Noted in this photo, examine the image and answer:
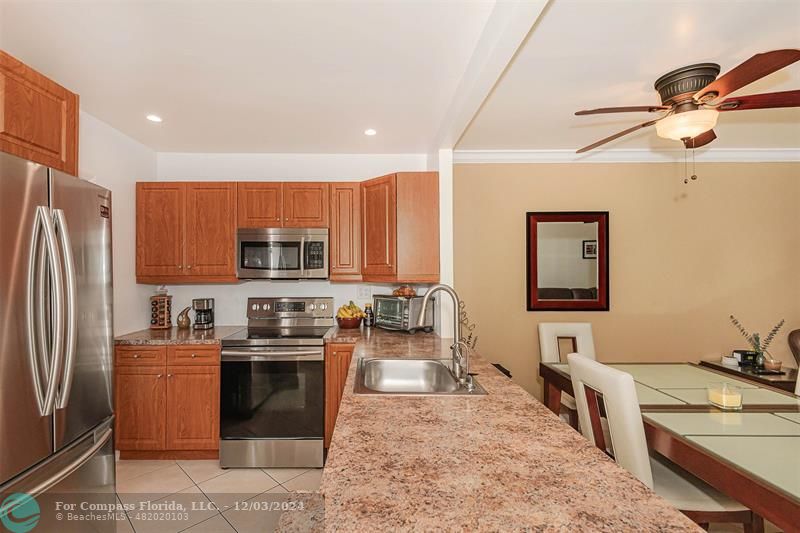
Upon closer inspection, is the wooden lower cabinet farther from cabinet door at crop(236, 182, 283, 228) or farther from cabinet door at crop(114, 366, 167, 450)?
cabinet door at crop(236, 182, 283, 228)

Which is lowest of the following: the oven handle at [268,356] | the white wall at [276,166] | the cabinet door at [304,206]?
the oven handle at [268,356]

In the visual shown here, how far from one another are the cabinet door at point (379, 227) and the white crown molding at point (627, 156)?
2.89ft

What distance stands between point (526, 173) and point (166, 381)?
132 inches

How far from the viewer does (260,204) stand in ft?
11.0

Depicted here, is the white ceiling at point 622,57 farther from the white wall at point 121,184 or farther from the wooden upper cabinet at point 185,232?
the white wall at point 121,184

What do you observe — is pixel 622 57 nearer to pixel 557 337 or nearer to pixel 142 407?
pixel 557 337

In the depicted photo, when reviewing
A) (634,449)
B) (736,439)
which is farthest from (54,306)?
(736,439)

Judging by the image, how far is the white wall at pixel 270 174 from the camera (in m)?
3.59

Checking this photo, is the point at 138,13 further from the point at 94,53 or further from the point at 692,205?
the point at 692,205

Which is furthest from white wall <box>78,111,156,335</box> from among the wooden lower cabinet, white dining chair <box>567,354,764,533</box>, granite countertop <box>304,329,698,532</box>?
white dining chair <box>567,354,764,533</box>

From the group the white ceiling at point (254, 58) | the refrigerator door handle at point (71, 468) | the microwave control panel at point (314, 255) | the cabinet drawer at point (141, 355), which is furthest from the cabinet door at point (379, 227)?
the refrigerator door handle at point (71, 468)

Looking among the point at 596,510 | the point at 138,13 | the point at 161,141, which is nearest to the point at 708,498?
the point at 596,510

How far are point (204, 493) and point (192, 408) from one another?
615mm

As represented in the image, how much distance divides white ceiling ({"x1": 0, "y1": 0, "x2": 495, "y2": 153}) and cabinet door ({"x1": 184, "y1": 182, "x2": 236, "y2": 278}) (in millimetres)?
527
